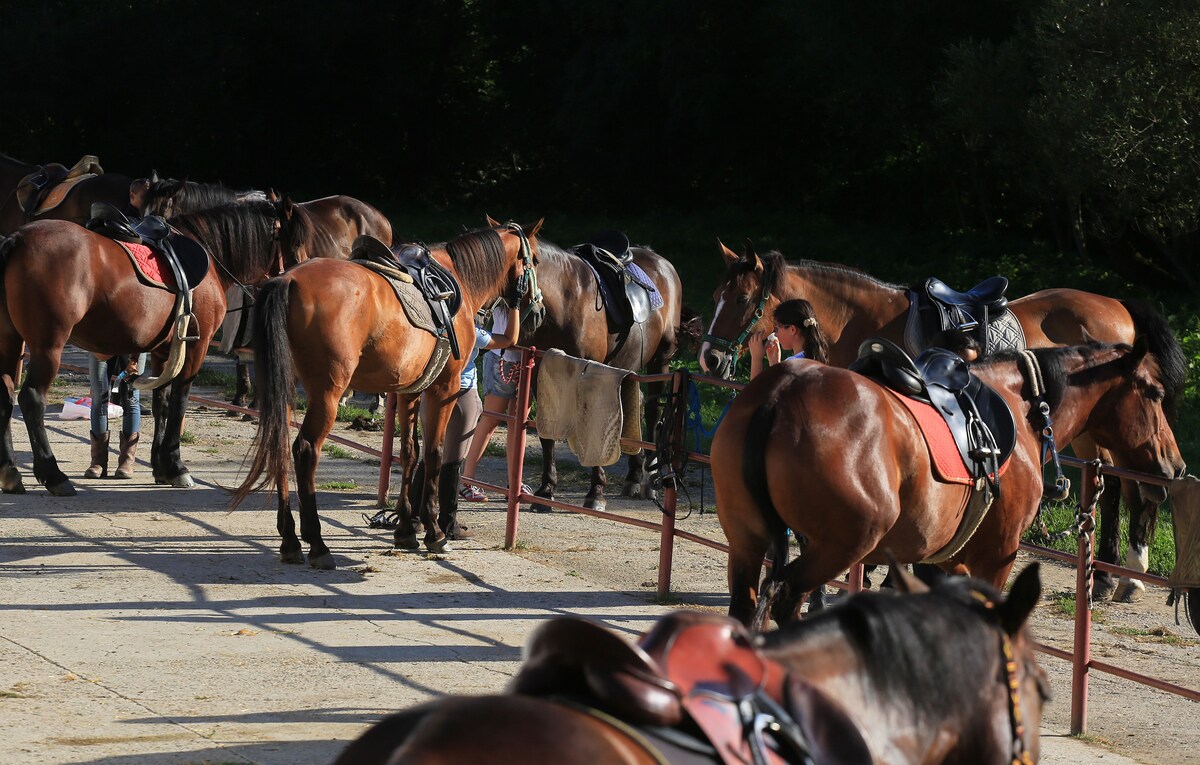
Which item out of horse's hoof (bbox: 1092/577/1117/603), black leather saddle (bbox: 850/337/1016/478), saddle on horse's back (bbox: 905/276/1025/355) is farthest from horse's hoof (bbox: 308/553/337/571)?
horse's hoof (bbox: 1092/577/1117/603)

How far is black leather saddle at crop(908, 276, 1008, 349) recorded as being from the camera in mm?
7934

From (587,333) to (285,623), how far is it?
14.2 ft

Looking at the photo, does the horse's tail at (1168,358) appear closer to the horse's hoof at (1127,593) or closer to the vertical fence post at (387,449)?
the horse's hoof at (1127,593)

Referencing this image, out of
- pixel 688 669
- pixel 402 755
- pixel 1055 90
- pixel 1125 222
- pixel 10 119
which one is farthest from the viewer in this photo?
pixel 10 119

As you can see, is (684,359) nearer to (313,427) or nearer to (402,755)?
(313,427)

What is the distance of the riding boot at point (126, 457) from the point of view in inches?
374

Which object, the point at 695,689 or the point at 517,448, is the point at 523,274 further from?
the point at 695,689

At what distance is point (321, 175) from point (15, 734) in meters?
33.2

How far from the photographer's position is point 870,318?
8000 millimetres

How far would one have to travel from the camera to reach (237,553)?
752 cm

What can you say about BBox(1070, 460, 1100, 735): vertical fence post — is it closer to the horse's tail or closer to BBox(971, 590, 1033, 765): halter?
the horse's tail

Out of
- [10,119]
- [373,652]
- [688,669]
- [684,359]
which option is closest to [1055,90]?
[684,359]

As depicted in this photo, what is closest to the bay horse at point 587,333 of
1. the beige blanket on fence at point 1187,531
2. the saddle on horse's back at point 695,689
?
the beige blanket on fence at point 1187,531

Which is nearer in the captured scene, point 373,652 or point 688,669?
point 688,669
